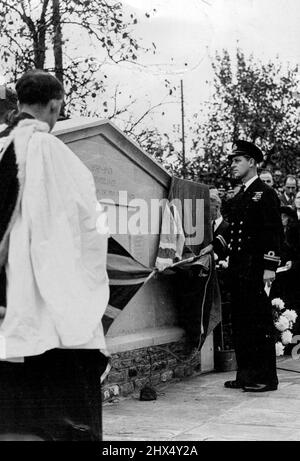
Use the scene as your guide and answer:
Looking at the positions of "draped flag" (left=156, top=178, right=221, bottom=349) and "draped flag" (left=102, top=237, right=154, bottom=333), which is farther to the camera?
"draped flag" (left=156, top=178, right=221, bottom=349)

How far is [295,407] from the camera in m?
6.21

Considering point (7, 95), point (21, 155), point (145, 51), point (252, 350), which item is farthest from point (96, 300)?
point (145, 51)

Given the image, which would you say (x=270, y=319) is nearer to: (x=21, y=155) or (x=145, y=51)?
(x=21, y=155)

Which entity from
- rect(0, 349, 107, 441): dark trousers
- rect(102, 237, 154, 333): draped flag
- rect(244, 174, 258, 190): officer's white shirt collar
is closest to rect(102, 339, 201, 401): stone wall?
rect(102, 237, 154, 333): draped flag

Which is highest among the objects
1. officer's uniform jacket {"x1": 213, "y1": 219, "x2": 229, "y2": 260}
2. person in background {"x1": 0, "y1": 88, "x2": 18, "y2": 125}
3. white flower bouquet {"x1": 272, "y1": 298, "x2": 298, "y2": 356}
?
person in background {"x1": 0, "y1": 88, "x2": 18, "y2": 125}

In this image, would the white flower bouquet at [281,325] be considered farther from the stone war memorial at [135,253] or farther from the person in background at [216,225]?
the stone war memorial at [135,253]

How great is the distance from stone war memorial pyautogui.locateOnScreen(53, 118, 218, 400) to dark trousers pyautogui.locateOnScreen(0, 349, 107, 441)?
103 inches

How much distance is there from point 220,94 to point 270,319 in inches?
891

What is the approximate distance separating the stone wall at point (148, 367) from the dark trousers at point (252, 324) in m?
0.68

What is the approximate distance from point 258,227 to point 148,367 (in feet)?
5.11

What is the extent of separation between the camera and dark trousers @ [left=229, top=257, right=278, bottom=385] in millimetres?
7059

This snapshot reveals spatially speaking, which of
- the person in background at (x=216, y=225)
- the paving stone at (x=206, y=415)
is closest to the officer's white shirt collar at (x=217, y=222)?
the person in background at (x=216, y=225)

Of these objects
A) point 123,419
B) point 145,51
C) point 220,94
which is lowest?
point 123,419

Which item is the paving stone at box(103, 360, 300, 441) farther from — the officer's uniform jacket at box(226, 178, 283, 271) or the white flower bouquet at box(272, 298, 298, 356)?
the officer's uniform jacket at box(226, 178, 283, 271)
